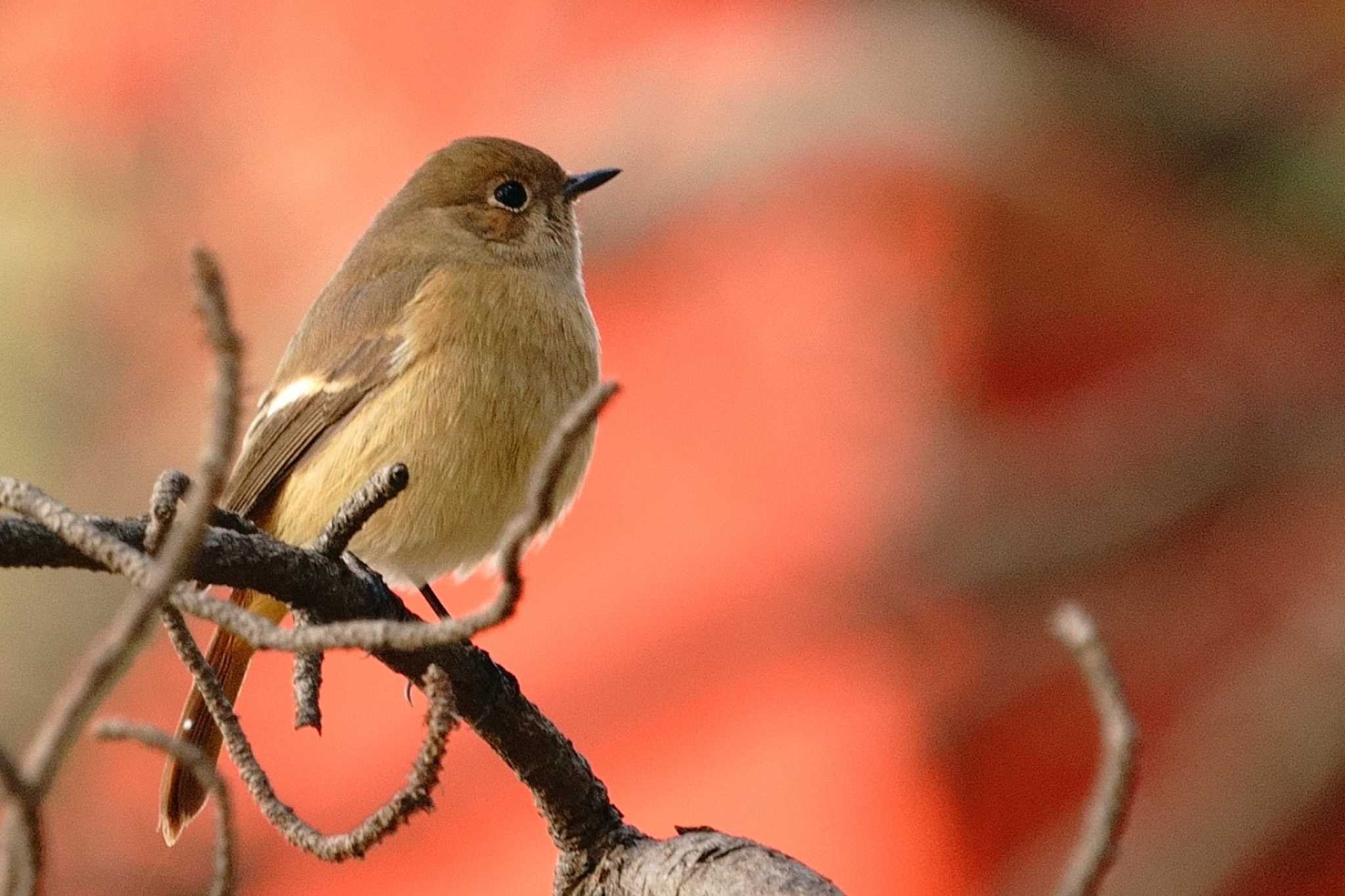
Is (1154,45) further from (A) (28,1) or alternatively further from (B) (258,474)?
(A) (28,1)

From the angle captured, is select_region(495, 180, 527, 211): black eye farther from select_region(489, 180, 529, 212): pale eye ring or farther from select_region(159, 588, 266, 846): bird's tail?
select_region(159, 588, 266, 846): bird's tail

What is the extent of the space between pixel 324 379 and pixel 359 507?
Answer: 1675mm

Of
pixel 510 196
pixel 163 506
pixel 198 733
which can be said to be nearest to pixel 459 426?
pixel 198 733

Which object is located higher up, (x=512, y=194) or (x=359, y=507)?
(x=512, y=194)

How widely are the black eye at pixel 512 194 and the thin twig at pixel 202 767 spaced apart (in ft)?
8.27

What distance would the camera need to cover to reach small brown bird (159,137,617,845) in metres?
2.91

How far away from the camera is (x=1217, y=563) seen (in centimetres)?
560

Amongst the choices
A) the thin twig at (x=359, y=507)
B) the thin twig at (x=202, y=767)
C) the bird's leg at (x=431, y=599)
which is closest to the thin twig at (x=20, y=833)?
the thin twig at (x=202, y=767)

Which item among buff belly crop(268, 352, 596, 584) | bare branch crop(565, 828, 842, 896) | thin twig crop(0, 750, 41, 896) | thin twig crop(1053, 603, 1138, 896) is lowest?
bare branch crop(565, 828, 842, 896)

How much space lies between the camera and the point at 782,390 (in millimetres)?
5773

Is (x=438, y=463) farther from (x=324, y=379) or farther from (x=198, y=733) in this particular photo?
(x=198, y=733)

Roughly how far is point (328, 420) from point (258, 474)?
197mm

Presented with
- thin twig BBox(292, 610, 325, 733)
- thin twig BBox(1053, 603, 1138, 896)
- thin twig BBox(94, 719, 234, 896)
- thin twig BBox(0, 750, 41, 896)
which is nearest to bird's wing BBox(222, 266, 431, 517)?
thin twig BBox(292, 610, 325, 733)

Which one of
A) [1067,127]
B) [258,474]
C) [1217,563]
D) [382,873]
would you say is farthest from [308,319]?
[1217,563]
